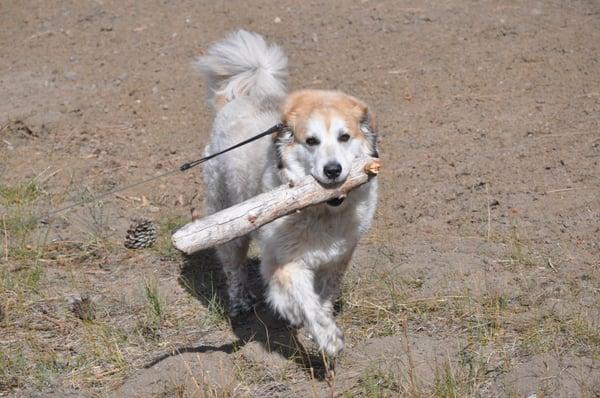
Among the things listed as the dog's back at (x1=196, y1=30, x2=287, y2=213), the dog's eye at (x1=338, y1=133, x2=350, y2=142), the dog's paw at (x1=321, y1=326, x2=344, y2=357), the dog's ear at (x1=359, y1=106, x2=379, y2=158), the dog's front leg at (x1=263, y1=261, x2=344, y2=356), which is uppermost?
the dog's eye at (x1=338, y1=133, x2=350, y2=142)

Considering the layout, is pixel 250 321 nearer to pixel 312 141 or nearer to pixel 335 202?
pixel 335 202

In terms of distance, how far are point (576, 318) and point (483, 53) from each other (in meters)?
4.62

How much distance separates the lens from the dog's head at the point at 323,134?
4863 mm

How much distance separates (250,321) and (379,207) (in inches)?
65.0

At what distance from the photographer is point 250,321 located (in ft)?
19.5

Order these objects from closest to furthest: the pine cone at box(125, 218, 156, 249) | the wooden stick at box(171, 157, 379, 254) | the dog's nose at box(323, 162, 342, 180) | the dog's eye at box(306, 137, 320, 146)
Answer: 1. the wooden stick at box(171, 157, 379, 254)
2. the dog's nose at box(323, 162, 342, 180)
3. the dog's eye at box(306, 137, 320, 146)
4. the pine cone at box(125, 218, 156, 249)

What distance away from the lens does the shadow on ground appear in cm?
532

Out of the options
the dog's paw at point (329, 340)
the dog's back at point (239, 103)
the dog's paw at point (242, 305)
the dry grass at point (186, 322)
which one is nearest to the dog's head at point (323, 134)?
the dog's back at point (239, 103)

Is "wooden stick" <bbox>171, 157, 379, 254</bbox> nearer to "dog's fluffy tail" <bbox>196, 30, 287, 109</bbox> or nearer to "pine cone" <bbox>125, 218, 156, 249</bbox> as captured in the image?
"dog's fluffy tail" <bbox>196, 30, 287, 109</bbox>

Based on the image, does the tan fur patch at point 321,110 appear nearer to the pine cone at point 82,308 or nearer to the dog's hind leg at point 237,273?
the dog's hind leg at point 237,273

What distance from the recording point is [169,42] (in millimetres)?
10586

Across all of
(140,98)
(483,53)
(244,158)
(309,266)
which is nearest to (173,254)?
(244,158)

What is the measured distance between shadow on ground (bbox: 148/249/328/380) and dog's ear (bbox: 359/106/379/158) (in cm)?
127

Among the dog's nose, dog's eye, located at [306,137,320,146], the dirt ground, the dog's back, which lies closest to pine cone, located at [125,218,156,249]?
the dirt ground
